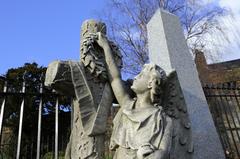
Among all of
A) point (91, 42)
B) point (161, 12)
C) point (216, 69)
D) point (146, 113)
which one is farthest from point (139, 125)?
point (216, 69)

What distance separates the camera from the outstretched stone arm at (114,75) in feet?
9.00

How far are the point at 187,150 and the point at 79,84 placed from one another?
124 centimetres

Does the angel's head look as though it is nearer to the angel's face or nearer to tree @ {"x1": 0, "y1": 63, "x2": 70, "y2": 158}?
the angel's face

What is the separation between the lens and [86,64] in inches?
112

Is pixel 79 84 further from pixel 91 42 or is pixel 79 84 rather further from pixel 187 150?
pixel 187 150

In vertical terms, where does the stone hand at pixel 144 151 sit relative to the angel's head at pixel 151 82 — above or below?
below

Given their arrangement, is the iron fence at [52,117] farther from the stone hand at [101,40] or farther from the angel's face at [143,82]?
the angel's face at [143,82]

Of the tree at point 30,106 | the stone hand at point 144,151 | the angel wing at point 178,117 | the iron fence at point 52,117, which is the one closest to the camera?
the stone hand at point 144,151

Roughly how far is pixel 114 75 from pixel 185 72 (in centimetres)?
148

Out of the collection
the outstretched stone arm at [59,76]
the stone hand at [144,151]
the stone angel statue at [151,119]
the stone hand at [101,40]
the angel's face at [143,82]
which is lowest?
the stone hand at [144,151]

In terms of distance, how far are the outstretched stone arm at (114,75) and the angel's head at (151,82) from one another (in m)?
0.27

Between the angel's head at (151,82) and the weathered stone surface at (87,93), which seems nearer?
the angel's head at (151,82)

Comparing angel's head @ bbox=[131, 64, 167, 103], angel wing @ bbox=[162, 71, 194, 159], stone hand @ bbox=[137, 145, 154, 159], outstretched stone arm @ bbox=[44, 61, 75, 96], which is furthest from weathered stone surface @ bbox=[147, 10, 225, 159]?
stone hand @ bbox=[137, 145, 154, 159]

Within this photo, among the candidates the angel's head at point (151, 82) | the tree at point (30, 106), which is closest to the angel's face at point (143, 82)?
the angel's head at point (151, 82)
